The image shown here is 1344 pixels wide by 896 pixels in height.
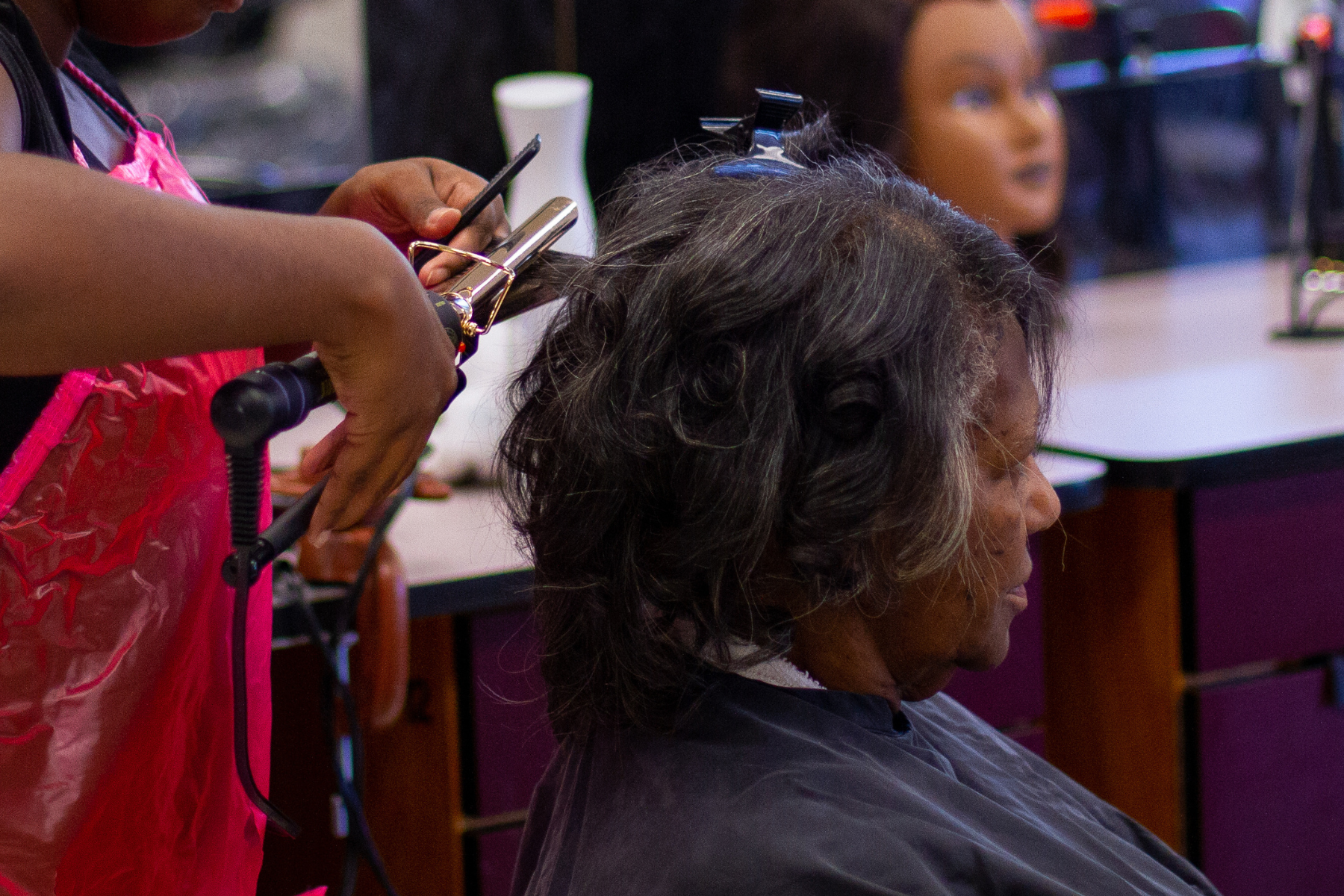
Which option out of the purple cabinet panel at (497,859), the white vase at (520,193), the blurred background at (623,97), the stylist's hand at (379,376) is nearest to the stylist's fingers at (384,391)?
the stylist's hand at (379,376)

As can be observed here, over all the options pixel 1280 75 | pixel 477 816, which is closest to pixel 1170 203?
pixel 1280 75

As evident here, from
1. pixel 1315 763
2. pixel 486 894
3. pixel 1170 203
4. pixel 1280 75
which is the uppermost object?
pixel 1280 75

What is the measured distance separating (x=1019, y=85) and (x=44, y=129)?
1850mm

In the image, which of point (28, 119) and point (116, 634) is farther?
point (116, 634)

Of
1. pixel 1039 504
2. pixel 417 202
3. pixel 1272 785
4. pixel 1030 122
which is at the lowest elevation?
pixel 1272 785

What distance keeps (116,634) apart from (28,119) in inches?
12.0

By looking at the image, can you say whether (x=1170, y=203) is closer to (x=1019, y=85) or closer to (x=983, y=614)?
(x=1019, y=85)

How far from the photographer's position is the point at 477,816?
1475 millimetres

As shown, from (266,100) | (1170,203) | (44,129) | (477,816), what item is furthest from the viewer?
(1170,203)

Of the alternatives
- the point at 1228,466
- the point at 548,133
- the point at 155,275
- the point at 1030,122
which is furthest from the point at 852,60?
the point at 155,275

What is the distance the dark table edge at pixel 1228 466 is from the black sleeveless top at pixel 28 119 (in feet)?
4.26

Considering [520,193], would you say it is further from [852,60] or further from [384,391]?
[384,391]

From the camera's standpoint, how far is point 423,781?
1.46 m

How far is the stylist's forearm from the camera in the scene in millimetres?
569
